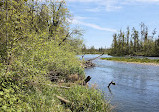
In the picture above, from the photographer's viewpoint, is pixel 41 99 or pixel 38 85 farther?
pixel 38 85

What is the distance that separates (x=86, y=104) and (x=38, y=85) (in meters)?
3.30

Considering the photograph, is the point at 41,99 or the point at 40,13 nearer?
the point at 41,99

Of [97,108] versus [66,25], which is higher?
[66,25]

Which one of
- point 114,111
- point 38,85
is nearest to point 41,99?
point 38,85

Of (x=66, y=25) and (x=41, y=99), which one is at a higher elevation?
(x=66, y=25)

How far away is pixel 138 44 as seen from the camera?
92.8 meters

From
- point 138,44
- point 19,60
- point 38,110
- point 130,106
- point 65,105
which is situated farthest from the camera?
point 138,44

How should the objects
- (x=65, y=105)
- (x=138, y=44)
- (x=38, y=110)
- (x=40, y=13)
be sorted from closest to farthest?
(x=38, y=110)
(x=65, y=105)
(x=40, y=13)
(x=138, y=44)

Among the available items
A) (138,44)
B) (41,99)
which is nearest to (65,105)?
(41,99)

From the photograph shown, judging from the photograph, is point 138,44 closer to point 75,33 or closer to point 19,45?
point 75,33

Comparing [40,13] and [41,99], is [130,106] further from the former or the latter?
[40,13]

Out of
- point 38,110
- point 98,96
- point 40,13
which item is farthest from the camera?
point 40,13

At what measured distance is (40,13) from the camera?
22125 mm

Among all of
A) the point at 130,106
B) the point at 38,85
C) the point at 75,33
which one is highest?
the point at 75,33
